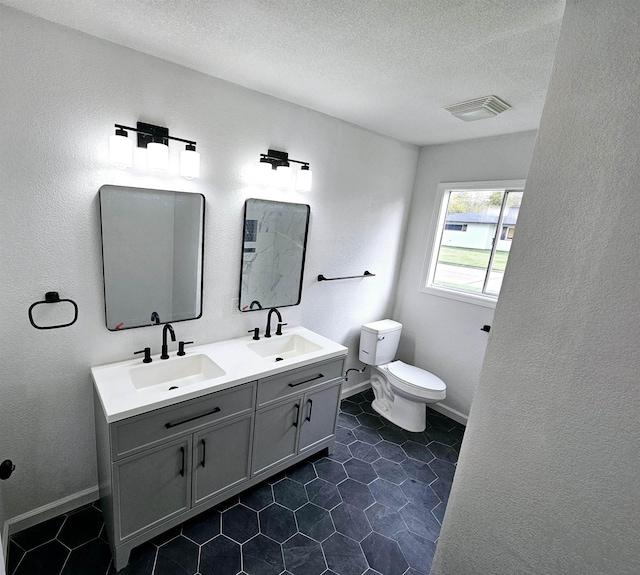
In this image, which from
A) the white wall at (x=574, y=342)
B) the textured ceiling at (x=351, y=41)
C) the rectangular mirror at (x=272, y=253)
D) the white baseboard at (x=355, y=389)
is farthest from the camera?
the white baseboard at (x=355, y=389)

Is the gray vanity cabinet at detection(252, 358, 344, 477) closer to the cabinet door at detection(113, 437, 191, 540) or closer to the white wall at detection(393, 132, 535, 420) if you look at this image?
the cabinet door at detection(113, 437, 191, 540)

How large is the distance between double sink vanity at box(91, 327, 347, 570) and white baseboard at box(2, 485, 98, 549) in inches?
6.3

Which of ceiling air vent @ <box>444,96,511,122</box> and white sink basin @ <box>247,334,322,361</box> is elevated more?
ceiling air vent @ <box>444,96,511,122</box>

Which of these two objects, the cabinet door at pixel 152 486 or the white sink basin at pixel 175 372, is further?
the white sink basin at pixel 175 372

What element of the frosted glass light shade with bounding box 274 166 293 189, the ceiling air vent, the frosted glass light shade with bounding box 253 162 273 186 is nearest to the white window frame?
the ceiling air vent

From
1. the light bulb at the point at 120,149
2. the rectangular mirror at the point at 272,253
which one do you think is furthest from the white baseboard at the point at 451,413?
the light bulb at the point at 120,149

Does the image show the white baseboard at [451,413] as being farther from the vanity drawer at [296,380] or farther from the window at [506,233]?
the window at [506,233]

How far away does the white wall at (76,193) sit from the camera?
55.1 inches

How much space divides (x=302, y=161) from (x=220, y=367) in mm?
1494

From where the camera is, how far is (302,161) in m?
2.30

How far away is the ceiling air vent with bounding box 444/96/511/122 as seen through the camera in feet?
6.11

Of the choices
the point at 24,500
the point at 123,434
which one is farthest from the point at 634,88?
the point at 24,500

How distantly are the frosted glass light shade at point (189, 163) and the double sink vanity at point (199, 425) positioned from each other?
41.4 inches

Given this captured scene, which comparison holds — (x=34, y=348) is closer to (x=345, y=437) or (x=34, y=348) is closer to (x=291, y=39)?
(x=291, y=39)
